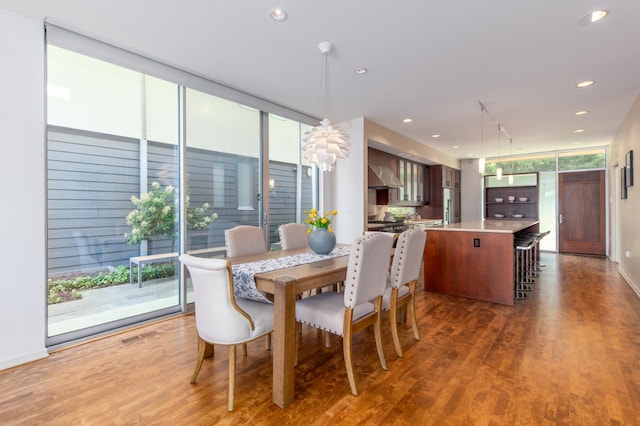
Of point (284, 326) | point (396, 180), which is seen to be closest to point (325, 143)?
point (284, 326)

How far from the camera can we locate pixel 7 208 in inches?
91.4

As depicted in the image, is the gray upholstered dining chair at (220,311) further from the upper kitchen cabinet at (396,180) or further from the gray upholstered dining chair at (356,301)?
the upper kitchen cabinet at (396,180)

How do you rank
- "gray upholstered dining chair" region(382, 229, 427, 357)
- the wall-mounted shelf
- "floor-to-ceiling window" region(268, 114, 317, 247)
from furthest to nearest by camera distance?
the wall-mounted shelf → "floor-to-ceiling window" region(268, 114, 317, 247) → "gray upholstered dining chair" region(382, 229, 427, 357)

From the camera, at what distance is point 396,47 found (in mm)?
2877

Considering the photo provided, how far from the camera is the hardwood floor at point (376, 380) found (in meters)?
1.74

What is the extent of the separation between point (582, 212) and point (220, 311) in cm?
885

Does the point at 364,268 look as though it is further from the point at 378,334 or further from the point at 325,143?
the point at 325,143

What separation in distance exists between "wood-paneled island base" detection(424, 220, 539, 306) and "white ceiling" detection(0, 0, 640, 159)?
70.9 inches

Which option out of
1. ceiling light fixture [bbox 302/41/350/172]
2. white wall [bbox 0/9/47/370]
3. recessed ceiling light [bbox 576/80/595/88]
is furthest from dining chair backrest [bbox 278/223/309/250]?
recessed ceiling light [bbox 576/80/595/88]

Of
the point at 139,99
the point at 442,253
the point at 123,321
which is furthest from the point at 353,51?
the point at 123,321

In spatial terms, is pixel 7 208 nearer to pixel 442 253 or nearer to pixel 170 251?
pixel 170 251

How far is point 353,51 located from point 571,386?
306cm

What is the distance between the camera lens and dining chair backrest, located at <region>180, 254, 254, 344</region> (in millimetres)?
1729

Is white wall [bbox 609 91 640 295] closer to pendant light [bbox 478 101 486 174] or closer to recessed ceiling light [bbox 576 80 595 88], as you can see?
recessed ceiling light [bbox 576 80 595 88]
